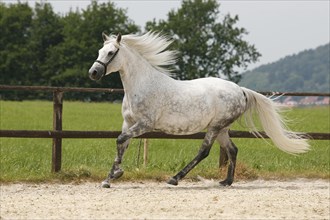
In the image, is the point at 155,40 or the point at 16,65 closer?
the point at 155,40

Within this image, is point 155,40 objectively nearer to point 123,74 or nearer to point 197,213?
point 123,74

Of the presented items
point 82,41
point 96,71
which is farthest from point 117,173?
point 82,41

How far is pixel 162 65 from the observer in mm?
8242

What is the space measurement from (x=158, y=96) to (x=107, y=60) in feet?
2.57

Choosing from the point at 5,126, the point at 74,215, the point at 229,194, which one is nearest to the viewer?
the point at 74,215

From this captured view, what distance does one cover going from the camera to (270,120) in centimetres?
859

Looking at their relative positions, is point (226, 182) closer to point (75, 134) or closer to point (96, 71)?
point (75, 134)

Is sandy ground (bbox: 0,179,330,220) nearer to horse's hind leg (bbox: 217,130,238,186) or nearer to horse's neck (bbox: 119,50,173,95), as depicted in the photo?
horse's hind leg (bbox: 217,130,238,186)

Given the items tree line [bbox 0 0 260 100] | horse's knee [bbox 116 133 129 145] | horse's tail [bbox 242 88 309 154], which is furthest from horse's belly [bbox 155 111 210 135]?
tree line [bbox 0 0 260 100]

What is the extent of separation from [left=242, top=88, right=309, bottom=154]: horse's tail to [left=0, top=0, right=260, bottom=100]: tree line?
37.1 m

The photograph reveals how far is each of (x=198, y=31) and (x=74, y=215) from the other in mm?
57897

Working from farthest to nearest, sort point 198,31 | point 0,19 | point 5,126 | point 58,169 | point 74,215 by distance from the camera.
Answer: point 198,31
point 0,19
point 5,126
point 58,169
point 74,215

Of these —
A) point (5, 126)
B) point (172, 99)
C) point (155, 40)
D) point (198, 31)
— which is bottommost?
point (5, 126)

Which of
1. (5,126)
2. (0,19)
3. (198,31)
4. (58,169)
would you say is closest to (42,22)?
(0,19)
